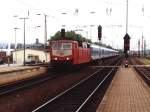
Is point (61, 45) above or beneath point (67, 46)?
above

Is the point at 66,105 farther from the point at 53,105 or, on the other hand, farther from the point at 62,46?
the point at 62,46

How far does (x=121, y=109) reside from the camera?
1609 centimetres

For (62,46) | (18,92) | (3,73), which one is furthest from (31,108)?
(62,46)

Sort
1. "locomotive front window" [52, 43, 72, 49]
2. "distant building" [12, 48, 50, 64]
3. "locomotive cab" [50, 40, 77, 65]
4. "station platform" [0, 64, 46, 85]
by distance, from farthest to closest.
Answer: "distant building" [12, 48, 50, 64] < "locomotive front window" [52, 43, 72, 49] < "locomotive cab" [50, 40, 77, 65] < "station platform" [0, 64, 46, 85]

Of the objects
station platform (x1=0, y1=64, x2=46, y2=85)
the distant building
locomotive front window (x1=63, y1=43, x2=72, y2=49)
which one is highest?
locomotive front window (x1=63, y1=43, x2=72, y2=49)

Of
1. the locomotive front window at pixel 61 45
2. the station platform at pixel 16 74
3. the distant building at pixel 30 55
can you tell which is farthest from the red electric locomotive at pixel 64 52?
the distant building at pixel 30 55

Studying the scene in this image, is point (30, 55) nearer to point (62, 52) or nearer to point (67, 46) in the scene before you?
point (67, 46)

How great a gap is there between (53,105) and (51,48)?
89.1 ft

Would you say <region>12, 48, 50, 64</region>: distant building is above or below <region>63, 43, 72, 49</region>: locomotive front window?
below

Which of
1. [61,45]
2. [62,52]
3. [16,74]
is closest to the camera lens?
[16,74]

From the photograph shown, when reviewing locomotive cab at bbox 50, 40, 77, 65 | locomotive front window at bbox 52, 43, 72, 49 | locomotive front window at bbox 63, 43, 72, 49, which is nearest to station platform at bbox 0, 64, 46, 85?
locomotive cab at bbox 50, 40, 77, 65

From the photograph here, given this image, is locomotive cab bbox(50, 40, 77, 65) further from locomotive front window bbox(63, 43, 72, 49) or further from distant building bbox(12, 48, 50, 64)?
distant building bbox(12, 48, 50, 64)

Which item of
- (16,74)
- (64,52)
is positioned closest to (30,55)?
(64,52)

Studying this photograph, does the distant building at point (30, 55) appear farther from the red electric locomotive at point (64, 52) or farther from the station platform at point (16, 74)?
the station platform at point (16, 74)
